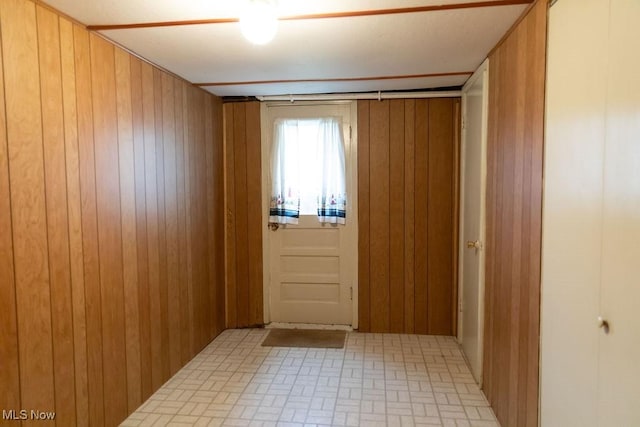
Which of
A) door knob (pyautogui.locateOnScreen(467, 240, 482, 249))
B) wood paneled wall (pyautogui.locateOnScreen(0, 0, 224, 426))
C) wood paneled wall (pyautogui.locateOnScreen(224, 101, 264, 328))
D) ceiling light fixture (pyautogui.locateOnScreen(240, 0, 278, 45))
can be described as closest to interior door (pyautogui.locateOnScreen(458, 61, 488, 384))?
door knob (pyautogui.locateOnScreen(467, 240, 482, 249))

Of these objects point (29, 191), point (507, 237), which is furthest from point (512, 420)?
point (29, 191)

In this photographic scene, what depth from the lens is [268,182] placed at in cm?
405

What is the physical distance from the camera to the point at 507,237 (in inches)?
89.6

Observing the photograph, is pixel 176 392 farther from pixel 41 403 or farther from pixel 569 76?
pixel 569 76

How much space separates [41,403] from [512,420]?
2275 mm

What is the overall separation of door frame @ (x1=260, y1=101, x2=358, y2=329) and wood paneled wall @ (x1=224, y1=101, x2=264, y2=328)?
40 mm

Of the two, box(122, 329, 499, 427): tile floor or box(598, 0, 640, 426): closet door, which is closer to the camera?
box(598, 0, 640, 426): closet door

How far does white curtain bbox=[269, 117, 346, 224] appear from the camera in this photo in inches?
154

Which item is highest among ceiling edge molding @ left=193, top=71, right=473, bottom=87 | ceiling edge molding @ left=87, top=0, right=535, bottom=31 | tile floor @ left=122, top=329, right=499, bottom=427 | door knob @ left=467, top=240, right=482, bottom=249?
ceiling edge molding @ left=193, top=71, right=473, bottom=87

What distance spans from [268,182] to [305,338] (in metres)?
1.50

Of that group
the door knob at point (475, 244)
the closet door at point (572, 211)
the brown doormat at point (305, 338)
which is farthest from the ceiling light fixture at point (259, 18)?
the brown doormat at point (305, 338)

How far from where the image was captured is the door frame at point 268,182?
3895 millimetres

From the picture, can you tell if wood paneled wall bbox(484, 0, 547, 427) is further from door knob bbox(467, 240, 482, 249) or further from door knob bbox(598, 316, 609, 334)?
door knob bbox(598, 316, 609, 334)

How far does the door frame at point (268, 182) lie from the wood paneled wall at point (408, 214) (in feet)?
0.16
